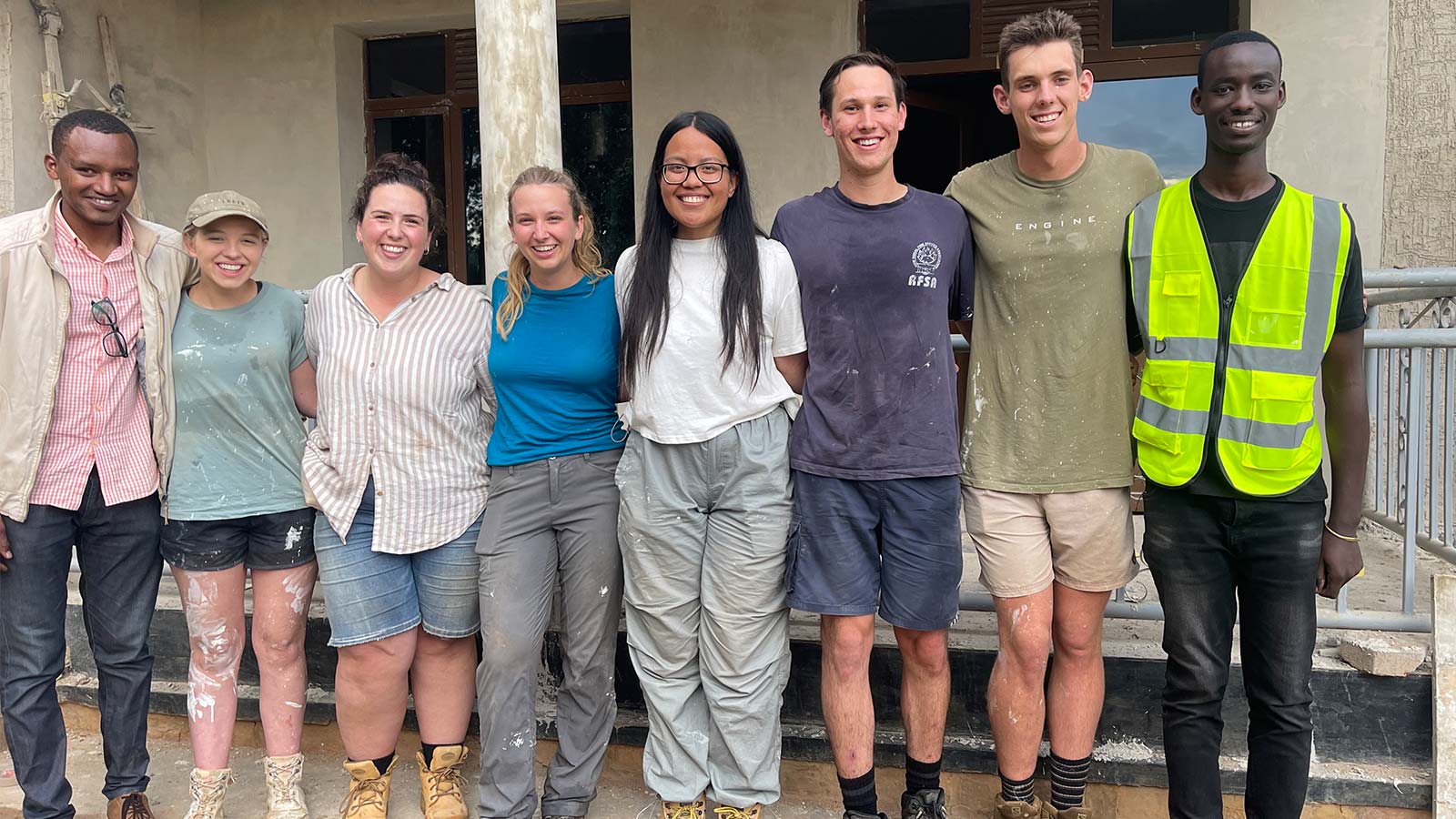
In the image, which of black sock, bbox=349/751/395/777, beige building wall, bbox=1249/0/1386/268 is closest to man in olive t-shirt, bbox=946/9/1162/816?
black sock, bbox=349/751/395/777

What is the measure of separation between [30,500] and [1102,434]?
2.93 m

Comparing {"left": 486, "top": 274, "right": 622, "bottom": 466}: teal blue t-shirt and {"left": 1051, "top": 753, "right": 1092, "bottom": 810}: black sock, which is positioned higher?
{"left": 486, "top": 274, "right": 622, "bottom": 466}: teal blue t-shirt

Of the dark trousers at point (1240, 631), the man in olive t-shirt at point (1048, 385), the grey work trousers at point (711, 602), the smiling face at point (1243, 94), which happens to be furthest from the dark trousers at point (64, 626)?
the smiling face at point (1243, 94)

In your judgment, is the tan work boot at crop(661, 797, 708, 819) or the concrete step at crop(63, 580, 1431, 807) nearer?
the tan work boot at crop(661, 797, 708, 819)

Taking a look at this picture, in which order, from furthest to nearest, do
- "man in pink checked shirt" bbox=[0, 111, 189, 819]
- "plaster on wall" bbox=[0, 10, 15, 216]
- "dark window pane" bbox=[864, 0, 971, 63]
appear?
1. "dark window pane" bbox=[864, 0, 971, 63]
2. "plaster on wall" bbox=[0, 10, 15, 216]
3. "man in pink checked shirt" bbox=[0, 111, 189, 819]

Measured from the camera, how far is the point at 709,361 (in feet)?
8.60

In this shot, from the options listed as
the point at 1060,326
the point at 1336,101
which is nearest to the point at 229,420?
the point at 1060,326

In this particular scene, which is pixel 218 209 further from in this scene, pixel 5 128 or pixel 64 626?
pixel 5 128

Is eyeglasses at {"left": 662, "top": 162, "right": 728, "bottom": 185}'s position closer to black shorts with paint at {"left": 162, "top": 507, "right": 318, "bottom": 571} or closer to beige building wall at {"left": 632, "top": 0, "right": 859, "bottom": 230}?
black shorts with paint at {"left": 162, "top": 507, "right": 318, "bottom": 571}

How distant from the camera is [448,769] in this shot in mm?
3049

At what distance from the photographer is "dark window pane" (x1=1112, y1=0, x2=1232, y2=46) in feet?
17.6

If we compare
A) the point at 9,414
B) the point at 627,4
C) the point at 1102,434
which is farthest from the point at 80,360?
the point at 627,4

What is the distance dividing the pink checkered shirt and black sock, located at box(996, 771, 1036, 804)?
8.46 feet

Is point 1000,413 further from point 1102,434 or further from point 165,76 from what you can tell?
point 165,76
